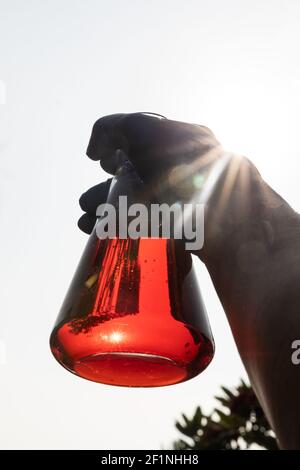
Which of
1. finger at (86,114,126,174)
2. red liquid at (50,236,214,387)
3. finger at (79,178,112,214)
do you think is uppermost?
finger at (86,114,126,174)

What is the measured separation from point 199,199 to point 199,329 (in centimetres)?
26

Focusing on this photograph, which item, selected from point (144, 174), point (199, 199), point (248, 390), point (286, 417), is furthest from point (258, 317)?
point (248, 390)

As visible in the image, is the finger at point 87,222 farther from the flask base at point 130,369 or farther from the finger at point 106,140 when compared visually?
the flask base at point 130,369

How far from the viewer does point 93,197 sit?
1236mm

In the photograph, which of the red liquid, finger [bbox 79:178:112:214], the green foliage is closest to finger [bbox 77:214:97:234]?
finger [bbox 79:178:112:214]

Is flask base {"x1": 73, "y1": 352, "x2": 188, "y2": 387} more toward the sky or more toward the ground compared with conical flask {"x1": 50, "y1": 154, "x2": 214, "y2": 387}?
more toward the ground

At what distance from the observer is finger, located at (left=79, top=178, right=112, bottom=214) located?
1.22m
